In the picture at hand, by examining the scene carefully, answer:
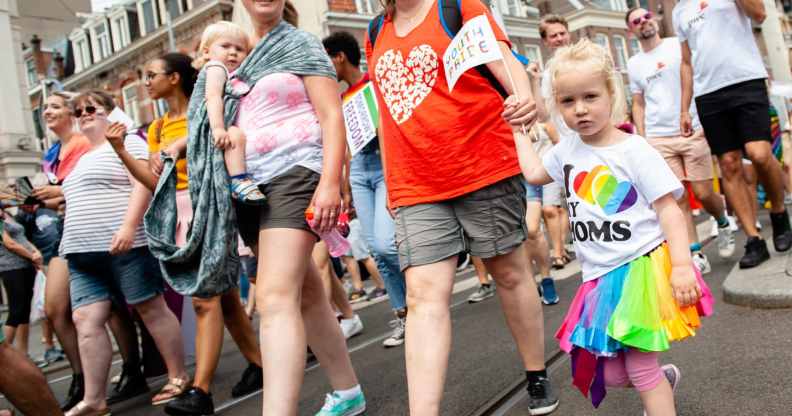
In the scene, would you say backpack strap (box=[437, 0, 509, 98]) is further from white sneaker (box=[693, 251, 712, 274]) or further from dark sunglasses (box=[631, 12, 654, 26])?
dark sunglasses (box=[631, 12, 654, 26])

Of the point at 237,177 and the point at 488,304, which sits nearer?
the point at 237,177

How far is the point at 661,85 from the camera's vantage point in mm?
5523

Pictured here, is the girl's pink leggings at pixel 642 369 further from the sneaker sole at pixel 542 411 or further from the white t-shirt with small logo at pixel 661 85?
the white t-shirt with small logo at pixel 661 85

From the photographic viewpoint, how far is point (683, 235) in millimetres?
2037

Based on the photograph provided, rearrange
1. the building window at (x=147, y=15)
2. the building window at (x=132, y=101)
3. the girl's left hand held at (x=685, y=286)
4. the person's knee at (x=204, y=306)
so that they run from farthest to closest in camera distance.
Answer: the building window at (x=132, y=101) < the building window at (x=147, y=15) < the person's knee at (x=204, y=306) < the girl's left hand held at (x=685, y=286)

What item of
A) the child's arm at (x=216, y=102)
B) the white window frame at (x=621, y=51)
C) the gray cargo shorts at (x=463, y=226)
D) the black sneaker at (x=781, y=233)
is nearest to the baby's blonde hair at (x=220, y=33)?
the child's arm at (x=216, y=102)

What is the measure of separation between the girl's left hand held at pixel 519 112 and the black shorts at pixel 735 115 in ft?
9.50

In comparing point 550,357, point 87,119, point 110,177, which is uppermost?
point 87,119

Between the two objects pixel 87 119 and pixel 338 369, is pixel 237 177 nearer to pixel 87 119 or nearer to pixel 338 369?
pixel 338 369

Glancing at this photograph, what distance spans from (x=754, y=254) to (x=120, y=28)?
36.0m

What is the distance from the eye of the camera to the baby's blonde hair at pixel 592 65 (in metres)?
2.17

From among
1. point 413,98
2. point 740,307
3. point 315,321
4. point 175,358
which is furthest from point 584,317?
point 175,358

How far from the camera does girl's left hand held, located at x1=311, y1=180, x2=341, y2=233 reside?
2.56 metres

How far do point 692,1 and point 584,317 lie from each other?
11.3 ft
